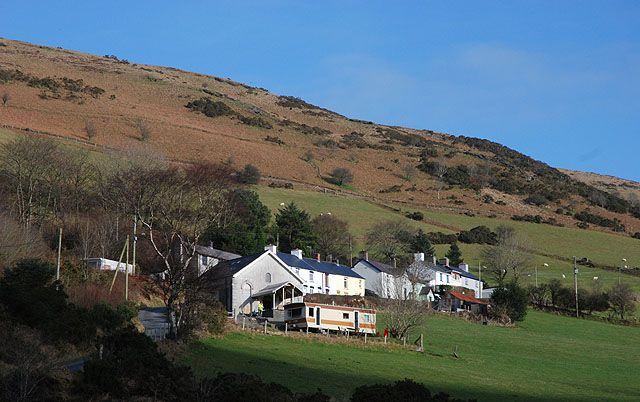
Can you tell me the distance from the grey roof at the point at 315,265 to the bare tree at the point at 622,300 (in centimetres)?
2514

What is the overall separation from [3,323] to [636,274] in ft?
292

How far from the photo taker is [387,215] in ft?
397

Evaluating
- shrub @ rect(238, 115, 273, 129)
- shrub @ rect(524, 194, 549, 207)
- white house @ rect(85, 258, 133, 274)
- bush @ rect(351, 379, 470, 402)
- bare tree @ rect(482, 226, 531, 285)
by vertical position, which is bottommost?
bush @ rect(351, 379, 470, 402)

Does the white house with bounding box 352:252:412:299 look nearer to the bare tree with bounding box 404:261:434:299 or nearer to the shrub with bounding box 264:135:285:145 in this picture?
the bare tree with bounding box 404:261:434:299

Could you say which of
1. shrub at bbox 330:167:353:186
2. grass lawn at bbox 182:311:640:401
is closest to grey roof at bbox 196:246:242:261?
grass lawn at bbox 182:311:640:401

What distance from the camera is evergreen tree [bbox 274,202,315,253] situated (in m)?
92.3

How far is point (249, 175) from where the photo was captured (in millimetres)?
124438

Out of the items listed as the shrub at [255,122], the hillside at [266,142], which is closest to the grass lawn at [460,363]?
the hillside at [266,142]

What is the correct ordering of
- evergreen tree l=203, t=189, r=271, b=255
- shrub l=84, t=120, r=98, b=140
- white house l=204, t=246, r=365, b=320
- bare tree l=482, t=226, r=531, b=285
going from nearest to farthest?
white house l=204, t=246, r=365, b=320 → evergreen tree l=203, t=189, r=271, b=255 → bare tree l=482, t=226, r=531, b=285 → shrub l=84, t=120, r=98, b=140

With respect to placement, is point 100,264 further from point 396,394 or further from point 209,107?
point 209,107

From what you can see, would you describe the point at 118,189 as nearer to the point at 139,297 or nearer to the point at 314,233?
the point at 139,297

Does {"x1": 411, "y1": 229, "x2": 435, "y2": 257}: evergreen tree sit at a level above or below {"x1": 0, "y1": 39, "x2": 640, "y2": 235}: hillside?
below

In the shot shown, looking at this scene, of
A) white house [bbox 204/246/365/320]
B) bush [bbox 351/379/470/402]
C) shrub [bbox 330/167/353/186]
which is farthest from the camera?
shrub [bbox 330/167/353/186]

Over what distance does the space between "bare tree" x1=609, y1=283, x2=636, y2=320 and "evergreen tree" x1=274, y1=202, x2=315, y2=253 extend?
99.2 feet
